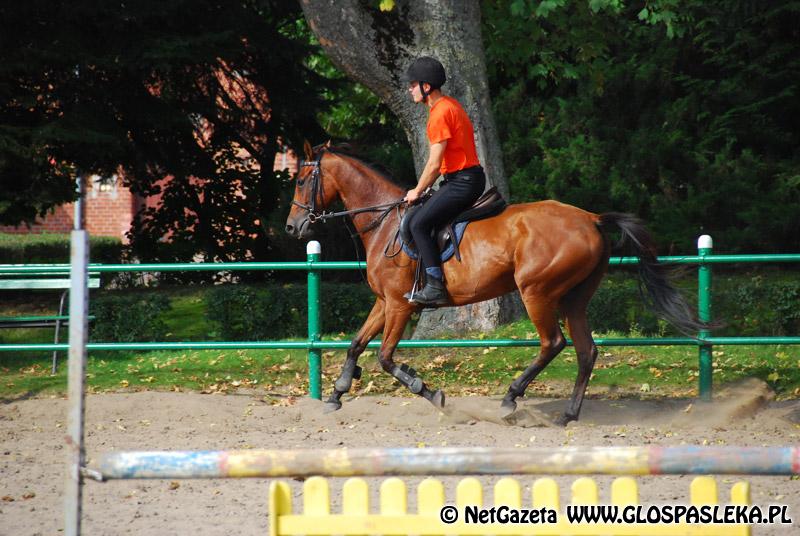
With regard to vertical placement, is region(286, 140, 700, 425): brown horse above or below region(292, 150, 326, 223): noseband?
below

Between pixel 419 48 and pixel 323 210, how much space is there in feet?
11.6

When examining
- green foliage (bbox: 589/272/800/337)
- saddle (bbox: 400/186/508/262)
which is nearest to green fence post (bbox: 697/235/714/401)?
saddle (bbox: 400/186/508/262)

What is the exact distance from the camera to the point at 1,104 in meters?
14.4

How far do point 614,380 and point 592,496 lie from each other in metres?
7.22

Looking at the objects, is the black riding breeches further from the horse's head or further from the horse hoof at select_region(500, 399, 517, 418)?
the horse hoof at select_region(500, 399, 517, 418)

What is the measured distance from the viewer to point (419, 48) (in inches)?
473

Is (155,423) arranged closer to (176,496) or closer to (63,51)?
(176,496)

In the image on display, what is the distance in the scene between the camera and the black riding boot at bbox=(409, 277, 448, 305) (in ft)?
28.0

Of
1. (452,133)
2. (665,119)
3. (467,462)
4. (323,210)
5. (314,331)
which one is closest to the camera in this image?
(467,462)

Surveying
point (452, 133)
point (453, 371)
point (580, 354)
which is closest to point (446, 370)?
point (453, 371)

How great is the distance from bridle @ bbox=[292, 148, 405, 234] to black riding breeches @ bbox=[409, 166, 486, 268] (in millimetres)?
540

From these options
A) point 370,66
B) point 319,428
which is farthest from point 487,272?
point 370,66

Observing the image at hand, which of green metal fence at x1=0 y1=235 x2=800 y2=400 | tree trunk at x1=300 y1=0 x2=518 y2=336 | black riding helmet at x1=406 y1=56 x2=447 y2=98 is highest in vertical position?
tree trunk at x1=300 y1=0 x2=518 y2=336

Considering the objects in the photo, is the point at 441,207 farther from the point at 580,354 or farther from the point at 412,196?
the point at 580,354
